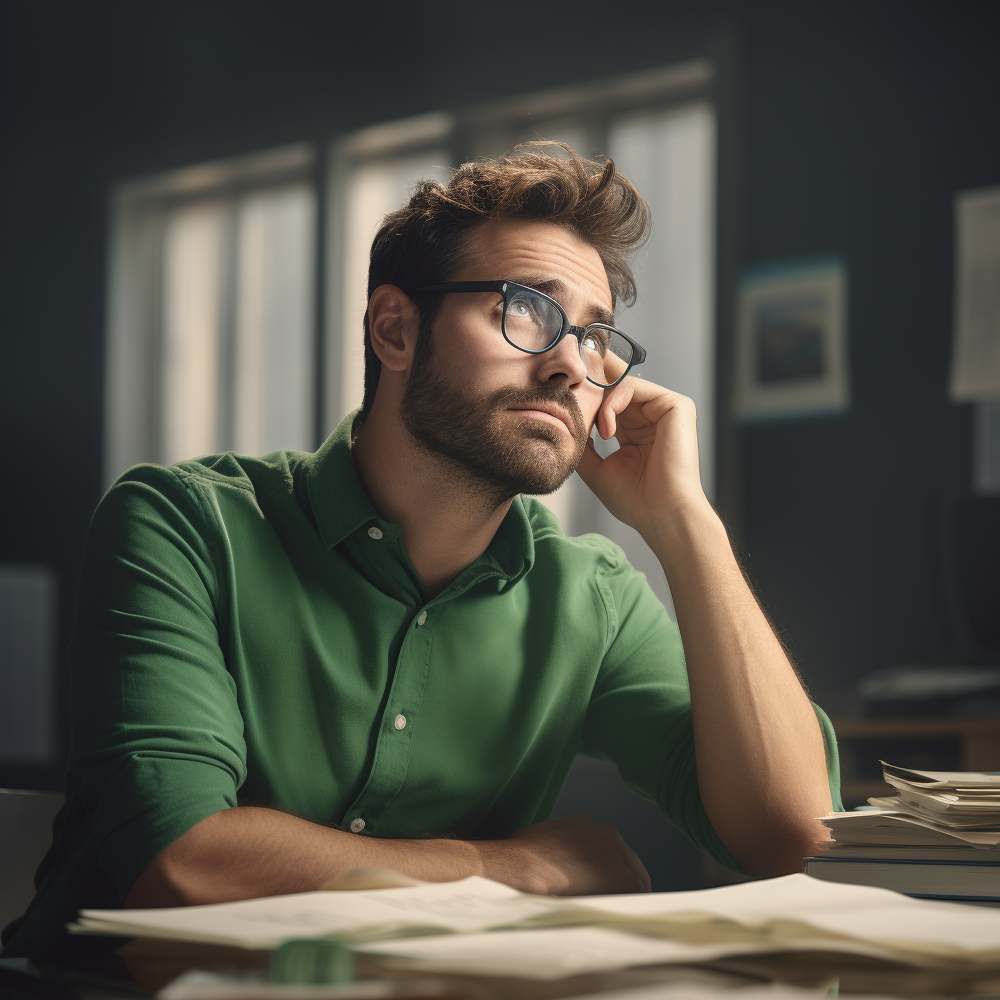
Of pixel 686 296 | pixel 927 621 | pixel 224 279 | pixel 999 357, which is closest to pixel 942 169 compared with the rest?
pixel 999 357

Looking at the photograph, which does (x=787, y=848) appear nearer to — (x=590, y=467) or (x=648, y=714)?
(x=648, y=714)

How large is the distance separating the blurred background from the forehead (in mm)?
1049

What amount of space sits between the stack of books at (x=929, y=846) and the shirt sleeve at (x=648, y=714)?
400 mm

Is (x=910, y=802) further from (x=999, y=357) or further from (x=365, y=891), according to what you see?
(x=999, y=357)

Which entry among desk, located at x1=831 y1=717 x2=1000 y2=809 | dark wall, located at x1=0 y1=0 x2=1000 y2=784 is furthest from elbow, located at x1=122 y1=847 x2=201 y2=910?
dark wall, located at x1=0 y1=0 x2=1000 y2=784

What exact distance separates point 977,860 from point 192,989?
55 cm

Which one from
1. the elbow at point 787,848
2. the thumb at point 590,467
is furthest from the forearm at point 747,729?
the thumb at point 590,467

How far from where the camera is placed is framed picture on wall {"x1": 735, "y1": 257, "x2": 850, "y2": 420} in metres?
3.74

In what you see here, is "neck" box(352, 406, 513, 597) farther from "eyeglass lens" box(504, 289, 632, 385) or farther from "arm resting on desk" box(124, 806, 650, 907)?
"arm resting on desk" box(124, 806, 650, 907)

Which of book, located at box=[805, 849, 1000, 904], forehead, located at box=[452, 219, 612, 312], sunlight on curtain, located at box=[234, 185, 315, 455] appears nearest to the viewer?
book, located at box=[805, 849, 1000, 904]

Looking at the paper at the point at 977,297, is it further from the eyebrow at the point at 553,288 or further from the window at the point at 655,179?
the eyebrow at the point at 553,288

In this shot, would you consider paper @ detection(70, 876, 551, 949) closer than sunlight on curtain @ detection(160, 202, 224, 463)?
Yes

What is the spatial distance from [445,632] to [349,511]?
0.16m

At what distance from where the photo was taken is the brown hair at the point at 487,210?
1.49 metres
